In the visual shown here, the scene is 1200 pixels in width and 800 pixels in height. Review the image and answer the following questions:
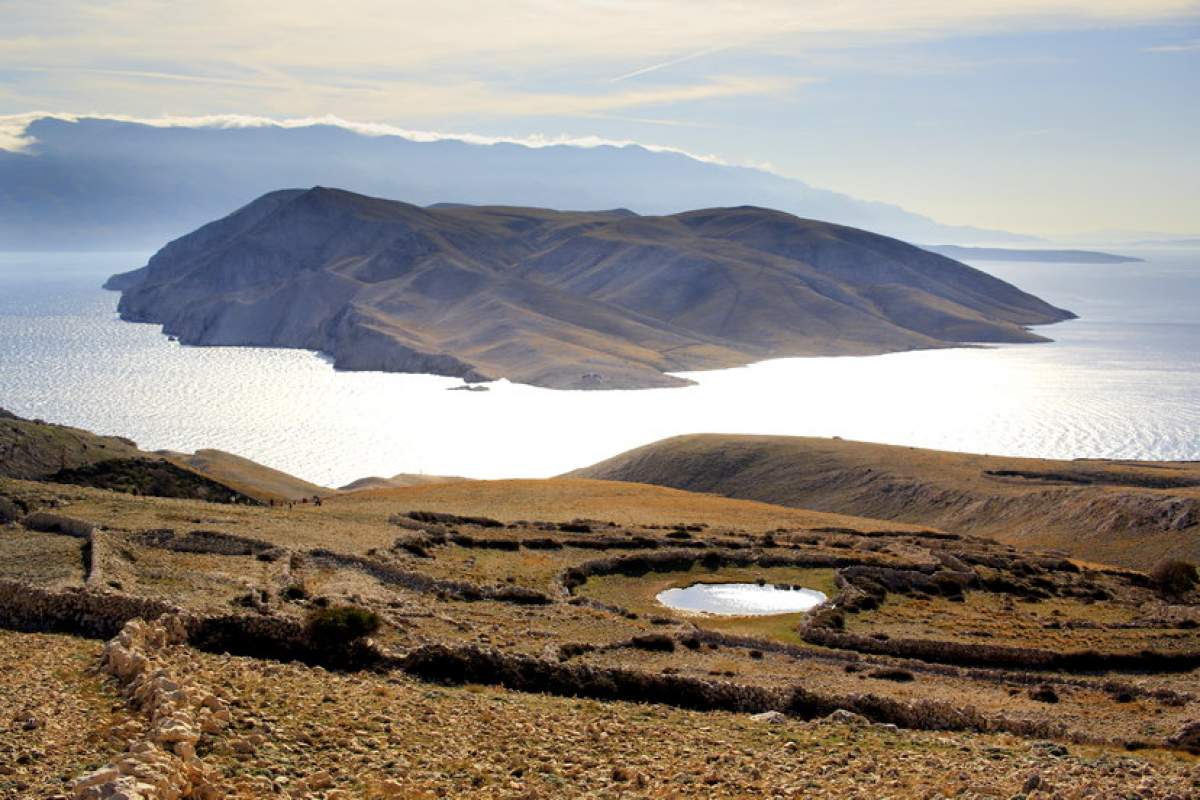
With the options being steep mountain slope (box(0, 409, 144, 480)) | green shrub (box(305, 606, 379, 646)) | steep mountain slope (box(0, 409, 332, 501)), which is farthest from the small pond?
steep mountain slope (box(0, 409, 144, 480))

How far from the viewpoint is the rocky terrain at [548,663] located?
1520cm

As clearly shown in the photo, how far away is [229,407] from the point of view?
16812cm

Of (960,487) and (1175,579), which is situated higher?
(960,487)

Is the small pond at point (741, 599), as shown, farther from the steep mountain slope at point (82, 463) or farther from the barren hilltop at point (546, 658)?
the steep mountain slope at point (82, 463)

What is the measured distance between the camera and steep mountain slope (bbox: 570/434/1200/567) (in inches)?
2579

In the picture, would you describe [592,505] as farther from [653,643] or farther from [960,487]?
[653,643]

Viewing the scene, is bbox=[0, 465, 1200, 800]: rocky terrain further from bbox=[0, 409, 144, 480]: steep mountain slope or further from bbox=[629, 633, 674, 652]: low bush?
bbox=[0, 409, 144, 480]: steep mountain slope

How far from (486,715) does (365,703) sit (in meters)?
1.81

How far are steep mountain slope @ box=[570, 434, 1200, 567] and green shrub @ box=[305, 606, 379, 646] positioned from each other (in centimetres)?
4753

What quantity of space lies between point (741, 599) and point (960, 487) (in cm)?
4433

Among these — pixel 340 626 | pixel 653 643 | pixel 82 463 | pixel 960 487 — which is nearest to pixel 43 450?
pixel 82 463

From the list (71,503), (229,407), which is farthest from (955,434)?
(71,503)

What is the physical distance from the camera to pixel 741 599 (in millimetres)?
39938

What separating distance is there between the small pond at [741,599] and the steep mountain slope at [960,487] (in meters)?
28.5
